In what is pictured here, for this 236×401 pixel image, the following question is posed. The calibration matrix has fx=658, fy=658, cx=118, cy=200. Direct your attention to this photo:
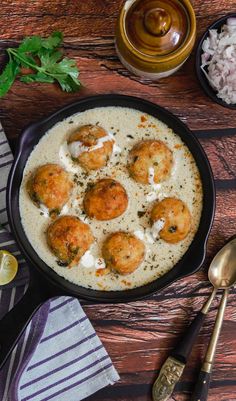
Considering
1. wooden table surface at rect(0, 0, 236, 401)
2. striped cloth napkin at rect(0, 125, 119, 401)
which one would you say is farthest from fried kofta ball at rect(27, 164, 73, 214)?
wooden table surface at rect(0, 0, 236, 401)

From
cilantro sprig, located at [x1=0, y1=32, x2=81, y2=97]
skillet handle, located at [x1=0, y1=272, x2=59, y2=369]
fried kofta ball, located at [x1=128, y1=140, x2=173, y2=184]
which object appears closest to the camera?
skillet handle, located at [x1=0, y1=272, x2=59, y2=369]

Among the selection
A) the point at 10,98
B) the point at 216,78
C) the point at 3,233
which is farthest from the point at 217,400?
the point at 10,98

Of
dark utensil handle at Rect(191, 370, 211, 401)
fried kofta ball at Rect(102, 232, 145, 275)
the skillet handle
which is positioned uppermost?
fried kofta ball at Rect(102, 232, 145, 275)

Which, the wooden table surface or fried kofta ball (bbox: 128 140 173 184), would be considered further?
the wooden table surface

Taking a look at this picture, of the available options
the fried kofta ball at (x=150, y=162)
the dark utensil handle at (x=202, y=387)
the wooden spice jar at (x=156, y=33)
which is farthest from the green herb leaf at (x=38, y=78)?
the dark utensil handle at (x=202, y=387)

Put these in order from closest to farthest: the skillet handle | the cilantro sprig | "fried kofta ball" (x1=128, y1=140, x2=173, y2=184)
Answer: the skillet handle < "fried kofta ball" (x1=128, y1=140, x2=173, y2=184) < the cilantro sprig

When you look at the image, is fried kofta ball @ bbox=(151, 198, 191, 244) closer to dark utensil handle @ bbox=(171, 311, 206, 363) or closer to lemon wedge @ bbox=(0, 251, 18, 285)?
dark utensil handle @ bbox=(171, 311, 206, 363)

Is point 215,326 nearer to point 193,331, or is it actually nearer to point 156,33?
point 193,331
